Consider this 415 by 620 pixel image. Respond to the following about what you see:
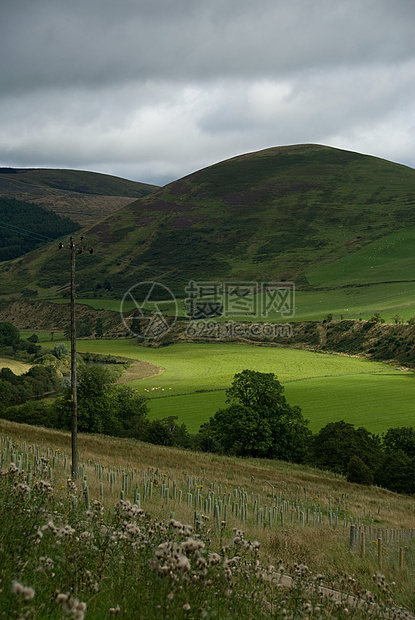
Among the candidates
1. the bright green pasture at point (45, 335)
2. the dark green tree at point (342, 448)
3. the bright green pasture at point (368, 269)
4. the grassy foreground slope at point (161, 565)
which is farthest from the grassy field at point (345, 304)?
the grassy foreground slope at point (161, 565)

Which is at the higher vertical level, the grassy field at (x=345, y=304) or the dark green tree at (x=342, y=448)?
the grassy field at (x=345, y=304)

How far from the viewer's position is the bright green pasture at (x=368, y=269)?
172750 millimetres

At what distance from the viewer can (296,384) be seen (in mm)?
80312

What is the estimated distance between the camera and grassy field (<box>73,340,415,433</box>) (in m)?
63.8

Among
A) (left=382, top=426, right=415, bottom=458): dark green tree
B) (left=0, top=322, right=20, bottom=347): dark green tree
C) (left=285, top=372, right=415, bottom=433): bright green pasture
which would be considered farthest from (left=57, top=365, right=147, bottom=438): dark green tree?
(left=0, top=322, right=20, bottom=347): dark green tree

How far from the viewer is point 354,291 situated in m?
162

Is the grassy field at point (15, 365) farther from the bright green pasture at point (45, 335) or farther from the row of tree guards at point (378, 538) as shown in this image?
the row of tree guards at point (378, 538)

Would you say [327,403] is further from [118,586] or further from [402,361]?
[118,586]

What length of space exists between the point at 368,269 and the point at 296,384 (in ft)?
371

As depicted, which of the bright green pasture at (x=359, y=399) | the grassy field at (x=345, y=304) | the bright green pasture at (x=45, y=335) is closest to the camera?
the bright green pasture at (x=359, y=399)

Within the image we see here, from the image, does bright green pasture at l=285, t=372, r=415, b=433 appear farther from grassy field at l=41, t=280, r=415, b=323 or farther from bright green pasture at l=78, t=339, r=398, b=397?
grassy field at l=41, t=280, r=415, b=323

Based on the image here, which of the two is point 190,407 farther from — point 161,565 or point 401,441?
point 161,565

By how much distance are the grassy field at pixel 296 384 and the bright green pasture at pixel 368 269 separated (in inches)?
2610

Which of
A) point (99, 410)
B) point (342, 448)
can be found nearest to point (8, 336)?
point (99, 410)
